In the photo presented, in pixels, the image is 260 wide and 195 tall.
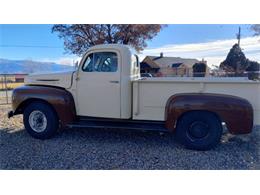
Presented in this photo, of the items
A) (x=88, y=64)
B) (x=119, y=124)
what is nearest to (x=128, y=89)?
(x=119, y=124)

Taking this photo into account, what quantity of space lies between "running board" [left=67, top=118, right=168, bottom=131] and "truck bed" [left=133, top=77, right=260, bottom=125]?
0.13m

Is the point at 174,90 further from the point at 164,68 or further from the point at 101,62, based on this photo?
the point at 164,68

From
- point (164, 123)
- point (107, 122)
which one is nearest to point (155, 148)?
point (164, 123)

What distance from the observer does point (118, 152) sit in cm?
415

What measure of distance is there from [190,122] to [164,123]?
0.55m

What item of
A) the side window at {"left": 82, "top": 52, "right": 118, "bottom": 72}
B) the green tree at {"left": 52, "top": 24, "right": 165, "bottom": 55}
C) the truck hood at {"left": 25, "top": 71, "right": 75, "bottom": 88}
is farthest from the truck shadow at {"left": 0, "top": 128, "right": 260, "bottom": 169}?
the green tree at {"left": 52, "top": 24, "right": 165, "bottom": 55}

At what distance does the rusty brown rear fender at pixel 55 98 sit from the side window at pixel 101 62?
0.78 meters

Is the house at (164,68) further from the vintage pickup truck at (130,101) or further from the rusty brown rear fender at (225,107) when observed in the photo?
the rusty brown rear fender at (225,107)

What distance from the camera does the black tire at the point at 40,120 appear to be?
4773 mm

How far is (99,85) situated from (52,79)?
120cm

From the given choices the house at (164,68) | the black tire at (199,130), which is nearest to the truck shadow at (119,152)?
the black tire at (199,130)

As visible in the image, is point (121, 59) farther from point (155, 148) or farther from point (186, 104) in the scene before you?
point (155, 148)

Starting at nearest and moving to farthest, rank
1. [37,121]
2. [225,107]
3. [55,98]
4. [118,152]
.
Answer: [225,107]
[118,152]
[55,98]
[37,121]

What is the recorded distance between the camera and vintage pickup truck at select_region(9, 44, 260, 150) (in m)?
4.01
